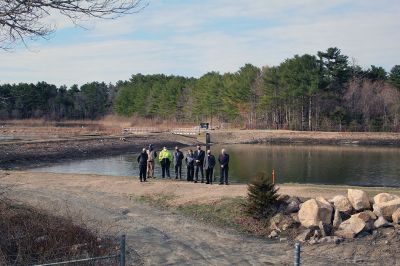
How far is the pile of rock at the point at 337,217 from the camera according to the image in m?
15.0

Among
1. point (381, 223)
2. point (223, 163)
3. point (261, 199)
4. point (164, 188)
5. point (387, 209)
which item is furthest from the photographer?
point (223, 163)

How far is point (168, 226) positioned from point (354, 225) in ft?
17.7

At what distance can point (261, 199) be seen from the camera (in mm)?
16703

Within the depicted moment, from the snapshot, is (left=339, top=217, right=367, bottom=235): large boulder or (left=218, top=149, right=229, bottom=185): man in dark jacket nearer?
(left=339, top=217, right=367, bottom=235): large boulder

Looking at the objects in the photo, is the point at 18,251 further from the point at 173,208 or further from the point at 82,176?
the point at 82,176

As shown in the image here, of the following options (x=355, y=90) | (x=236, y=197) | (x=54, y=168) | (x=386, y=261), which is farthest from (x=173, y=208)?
(x=355, y=90)

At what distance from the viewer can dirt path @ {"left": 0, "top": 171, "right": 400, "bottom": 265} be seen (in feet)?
42.9

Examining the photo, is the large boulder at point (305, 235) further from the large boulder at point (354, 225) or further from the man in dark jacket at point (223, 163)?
the man in dark jacket at point (223, 163)

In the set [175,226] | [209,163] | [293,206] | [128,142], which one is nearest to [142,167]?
[209,163]

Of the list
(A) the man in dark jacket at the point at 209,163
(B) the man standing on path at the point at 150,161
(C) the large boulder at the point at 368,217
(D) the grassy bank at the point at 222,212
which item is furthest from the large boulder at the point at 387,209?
(B) the man standing on path at the point at 150,161

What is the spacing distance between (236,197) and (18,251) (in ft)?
32.7

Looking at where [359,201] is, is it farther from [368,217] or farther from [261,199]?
[261,199]

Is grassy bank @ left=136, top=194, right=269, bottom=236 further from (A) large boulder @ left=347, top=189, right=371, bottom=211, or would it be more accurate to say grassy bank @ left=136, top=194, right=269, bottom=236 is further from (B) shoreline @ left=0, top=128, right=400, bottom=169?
(B) shoreline @ left=0, top=128, right=400, bottom=169

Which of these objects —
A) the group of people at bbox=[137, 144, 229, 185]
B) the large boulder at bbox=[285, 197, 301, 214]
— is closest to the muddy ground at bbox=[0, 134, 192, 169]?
A: the group of people at bbox=[137, 144, 229, 185]
